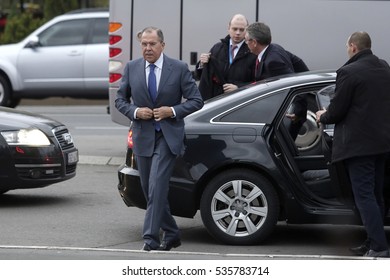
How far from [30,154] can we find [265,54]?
2527 mm

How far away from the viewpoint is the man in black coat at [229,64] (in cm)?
1173

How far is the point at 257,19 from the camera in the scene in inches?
571

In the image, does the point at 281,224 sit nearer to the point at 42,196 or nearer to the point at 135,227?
the point at 135,227

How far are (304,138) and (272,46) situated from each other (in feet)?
3.83

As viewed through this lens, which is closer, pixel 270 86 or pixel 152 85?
pixel 152 85

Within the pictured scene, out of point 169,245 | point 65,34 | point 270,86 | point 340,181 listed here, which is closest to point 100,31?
point 65,34

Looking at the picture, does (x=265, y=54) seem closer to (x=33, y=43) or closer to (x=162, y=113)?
(x=162, y=113)

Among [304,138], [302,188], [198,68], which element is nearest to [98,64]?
[198,68]

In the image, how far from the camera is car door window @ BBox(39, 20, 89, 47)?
72.2 feet

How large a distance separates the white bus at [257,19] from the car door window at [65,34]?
727 centimetres

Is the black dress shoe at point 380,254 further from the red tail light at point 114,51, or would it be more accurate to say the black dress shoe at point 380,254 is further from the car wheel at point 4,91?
the car wheel at point 4,91

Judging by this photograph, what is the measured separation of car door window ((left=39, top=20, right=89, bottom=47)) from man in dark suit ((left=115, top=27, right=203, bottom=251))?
13555 mm

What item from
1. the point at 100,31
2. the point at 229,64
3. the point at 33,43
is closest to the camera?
the point at 229,64

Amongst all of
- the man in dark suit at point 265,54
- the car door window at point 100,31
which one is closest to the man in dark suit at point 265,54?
the man in dark suit at point 265,54
